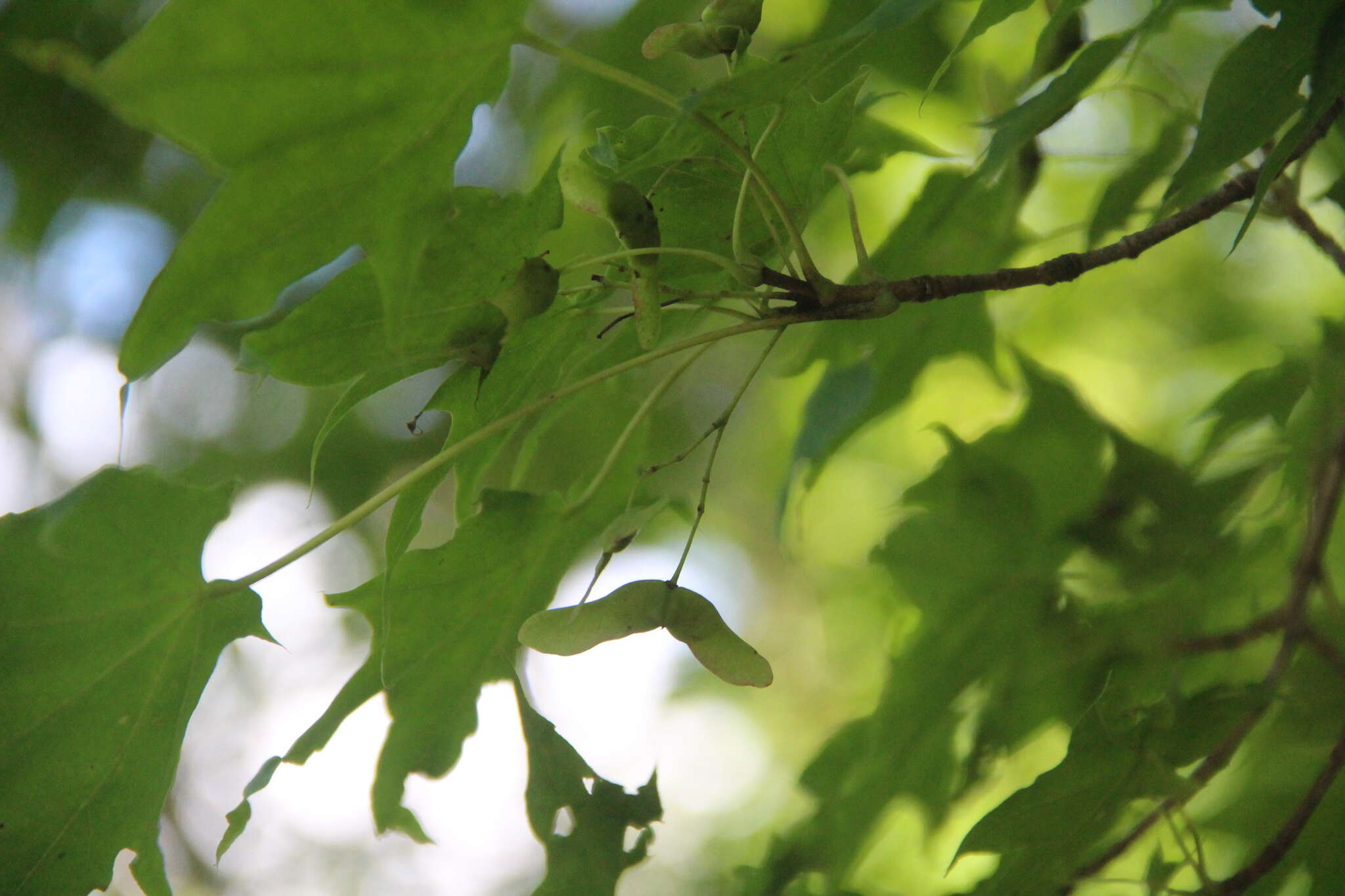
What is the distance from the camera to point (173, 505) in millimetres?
559

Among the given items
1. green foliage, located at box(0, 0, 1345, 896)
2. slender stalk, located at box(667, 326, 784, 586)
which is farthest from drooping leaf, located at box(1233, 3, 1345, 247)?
slender stalk, located at box(667, 326, 784, 586)

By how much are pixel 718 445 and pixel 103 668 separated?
46 centimetres

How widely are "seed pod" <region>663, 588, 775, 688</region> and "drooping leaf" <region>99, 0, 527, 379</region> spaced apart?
0.24m

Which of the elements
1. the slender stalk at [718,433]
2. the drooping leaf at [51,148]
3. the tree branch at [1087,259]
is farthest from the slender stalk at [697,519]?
the drooping leaf at [51,148]

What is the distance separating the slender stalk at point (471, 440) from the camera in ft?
1.73

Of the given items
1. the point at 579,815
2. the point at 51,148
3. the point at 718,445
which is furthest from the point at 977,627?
the point at 51,148

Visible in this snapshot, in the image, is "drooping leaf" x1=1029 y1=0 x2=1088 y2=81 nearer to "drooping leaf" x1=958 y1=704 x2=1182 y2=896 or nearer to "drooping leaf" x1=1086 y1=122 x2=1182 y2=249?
"drooping leaf" x1=1086 y1=122 x2=1182 y2=249

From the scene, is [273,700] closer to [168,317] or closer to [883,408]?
[883,408]

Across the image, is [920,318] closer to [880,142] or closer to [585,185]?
[880,142]

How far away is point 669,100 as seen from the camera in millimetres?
433

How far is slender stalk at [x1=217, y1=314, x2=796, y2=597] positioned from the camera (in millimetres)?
526

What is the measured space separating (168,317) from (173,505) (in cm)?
17

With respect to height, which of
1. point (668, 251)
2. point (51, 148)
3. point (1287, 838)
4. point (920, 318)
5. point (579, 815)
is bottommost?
point (1287, 838)

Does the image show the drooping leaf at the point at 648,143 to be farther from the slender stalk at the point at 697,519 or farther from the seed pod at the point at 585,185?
the slender stalk at the point at 697,519
